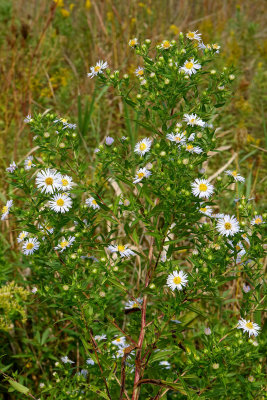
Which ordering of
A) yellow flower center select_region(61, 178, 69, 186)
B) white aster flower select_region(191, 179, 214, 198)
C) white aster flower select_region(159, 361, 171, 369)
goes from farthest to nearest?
white aster flower select_region(159, 361, 171, 369), yellow flower center select_region(61, 178, 69, 186), white aster flower select_region(191, 179, 214, 198)

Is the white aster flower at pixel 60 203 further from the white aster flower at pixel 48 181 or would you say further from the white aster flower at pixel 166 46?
the white aster flower at pixel 166 46

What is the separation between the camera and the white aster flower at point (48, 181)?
1.50m

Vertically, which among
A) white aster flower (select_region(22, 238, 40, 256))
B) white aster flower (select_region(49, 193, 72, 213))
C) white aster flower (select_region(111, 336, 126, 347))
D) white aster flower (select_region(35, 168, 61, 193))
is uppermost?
white aster flower (select_region(35, 168, 61, 193))

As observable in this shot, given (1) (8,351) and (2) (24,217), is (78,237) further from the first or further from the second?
(1) (8,351)

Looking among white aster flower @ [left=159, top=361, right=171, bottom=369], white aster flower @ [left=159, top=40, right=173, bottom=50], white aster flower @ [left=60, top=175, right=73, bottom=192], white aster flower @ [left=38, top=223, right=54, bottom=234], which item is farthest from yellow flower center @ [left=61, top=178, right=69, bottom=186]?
white aster flower @ [left=159, top=361, right=171, bottom=369]

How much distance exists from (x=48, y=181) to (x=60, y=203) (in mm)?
87

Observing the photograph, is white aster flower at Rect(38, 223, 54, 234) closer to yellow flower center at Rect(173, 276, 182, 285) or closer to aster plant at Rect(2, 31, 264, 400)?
aster plant at Rect(2, 31, 264, 400)

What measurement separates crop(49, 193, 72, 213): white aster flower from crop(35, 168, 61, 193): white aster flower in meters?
0.03

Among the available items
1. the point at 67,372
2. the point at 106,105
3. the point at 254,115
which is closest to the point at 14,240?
the point at 67,372

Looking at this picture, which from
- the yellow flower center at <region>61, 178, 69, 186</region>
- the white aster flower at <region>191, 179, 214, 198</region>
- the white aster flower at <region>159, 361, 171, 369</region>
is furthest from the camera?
the white aster flower at <region>159, 361, 171, 369</region>

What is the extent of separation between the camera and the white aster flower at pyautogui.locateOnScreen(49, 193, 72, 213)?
1520 mm

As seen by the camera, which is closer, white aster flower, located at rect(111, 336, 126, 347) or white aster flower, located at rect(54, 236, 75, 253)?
white aster flower, located at rect(54, 236, 75, 253)

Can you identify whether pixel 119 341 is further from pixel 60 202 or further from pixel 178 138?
pixel 178 138

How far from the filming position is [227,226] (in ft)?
4.95
